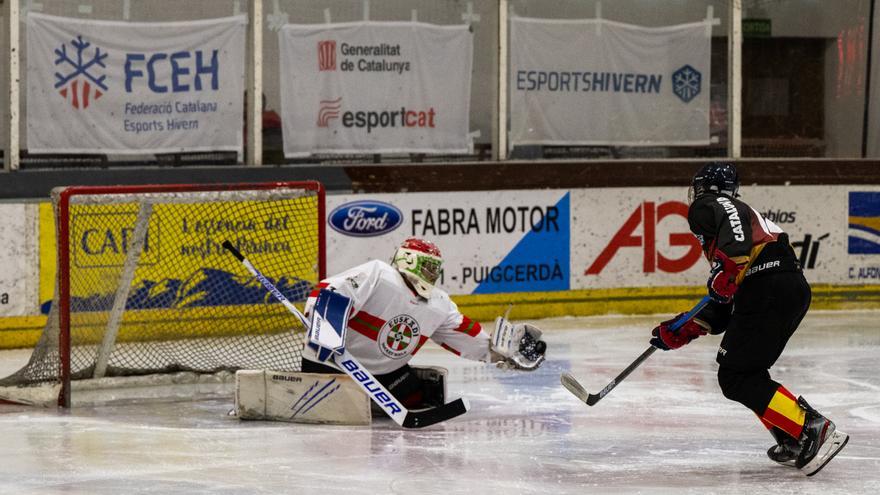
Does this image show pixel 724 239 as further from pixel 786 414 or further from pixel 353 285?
pixel 353 285

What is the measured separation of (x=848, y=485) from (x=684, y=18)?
602 cm

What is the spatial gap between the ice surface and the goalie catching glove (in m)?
0.25

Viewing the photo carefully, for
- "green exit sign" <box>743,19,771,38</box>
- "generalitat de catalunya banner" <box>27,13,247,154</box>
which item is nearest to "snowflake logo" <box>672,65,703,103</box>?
"green exit sign" <box>743,19,771,38</box>

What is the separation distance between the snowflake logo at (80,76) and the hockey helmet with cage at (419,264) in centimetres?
341

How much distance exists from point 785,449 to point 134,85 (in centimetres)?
506

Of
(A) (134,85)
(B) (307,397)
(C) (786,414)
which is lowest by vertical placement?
(B) (307,397)

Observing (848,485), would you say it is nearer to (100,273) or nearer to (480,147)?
(100,273)

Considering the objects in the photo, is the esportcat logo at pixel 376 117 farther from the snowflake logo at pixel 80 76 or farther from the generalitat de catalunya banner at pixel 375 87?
the snowflake logo at pixel 80 76

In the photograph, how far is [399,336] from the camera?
641 cm

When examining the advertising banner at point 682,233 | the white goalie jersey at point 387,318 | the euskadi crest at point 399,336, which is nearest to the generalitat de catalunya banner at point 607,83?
the advertising banner at point 682,233

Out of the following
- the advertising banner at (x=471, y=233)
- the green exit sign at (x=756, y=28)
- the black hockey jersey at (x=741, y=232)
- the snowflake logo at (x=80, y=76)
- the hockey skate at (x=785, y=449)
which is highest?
the green exit sign at (x=756, y=28)

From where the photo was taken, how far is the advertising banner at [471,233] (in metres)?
9.50

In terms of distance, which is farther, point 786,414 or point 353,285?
point 353,285

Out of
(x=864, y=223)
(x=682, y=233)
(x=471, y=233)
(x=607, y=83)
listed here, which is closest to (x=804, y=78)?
(x=864, y=223)
